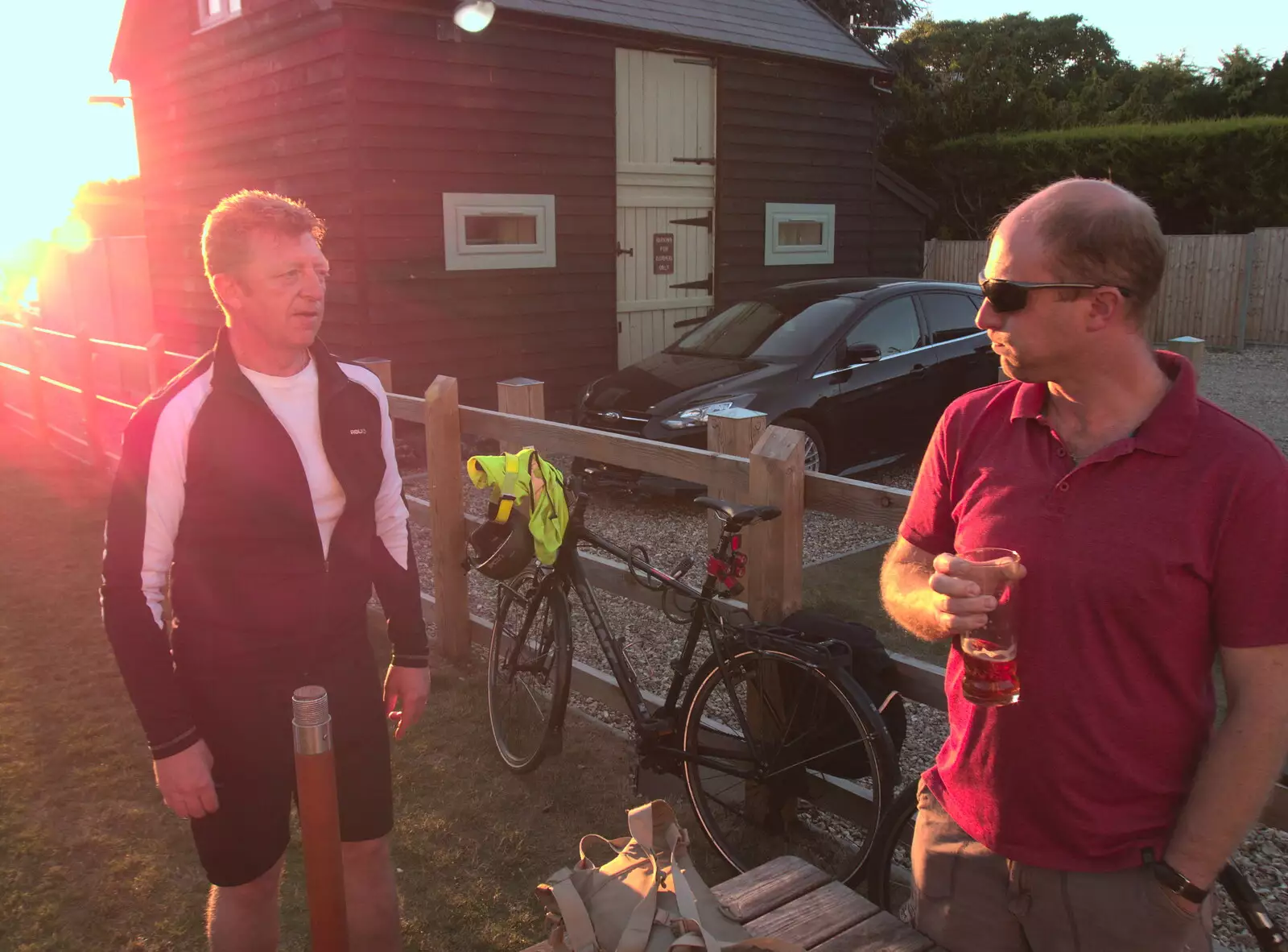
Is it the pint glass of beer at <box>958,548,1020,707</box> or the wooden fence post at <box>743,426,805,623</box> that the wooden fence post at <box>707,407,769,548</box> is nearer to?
the wooden fence post at <box>743,426,805,623</box>

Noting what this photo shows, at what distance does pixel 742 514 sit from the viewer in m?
3.23

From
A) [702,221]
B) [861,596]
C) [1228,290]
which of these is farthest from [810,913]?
[1228,290]

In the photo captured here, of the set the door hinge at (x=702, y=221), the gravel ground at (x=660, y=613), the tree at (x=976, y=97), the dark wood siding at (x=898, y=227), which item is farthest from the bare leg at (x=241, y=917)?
the tree at (x=976, y=97)

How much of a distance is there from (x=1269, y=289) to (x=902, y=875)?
1682 centimetres

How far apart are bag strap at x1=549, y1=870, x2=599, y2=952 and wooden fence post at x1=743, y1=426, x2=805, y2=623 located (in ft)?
5.70

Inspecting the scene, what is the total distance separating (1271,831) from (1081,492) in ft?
8.69

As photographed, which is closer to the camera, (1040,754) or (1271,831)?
(1040,754)

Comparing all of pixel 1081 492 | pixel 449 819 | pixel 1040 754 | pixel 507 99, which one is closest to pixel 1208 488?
pixel 1081 492

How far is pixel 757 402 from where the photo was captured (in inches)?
296

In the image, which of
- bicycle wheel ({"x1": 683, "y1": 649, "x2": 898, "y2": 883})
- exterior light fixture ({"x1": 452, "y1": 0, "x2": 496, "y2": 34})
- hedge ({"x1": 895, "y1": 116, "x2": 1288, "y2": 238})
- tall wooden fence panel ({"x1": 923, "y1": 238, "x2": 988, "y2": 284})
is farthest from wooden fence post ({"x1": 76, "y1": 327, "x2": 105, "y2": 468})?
tall wooden fence panel ({"x1": 923, "y1": 238, "x2": 988, "y2": 284})

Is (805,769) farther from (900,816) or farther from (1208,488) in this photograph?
(1208,488)

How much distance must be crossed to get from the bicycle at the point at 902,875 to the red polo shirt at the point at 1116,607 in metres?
0.41

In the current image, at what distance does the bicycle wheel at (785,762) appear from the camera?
302 cm

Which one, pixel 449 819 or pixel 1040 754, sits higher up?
pixel 1040 754
